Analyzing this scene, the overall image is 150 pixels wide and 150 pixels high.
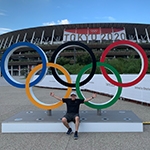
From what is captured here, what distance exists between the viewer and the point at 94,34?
53.4 meters

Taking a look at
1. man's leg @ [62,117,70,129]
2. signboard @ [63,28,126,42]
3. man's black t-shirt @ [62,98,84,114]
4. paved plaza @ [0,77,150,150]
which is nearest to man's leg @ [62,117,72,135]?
man's leg @ [62,117,70,129]

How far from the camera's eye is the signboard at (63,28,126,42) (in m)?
52.5

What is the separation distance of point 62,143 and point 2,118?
12.5 feet

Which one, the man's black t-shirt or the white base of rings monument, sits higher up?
the man's black t-shirt

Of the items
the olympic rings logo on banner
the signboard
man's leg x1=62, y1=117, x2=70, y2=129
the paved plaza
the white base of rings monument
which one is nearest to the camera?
the paved plaza

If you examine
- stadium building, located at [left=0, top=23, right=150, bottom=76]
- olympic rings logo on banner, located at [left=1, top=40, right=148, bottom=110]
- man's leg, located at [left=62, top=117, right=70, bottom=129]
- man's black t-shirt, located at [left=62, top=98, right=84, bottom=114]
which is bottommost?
man's leg, located at [left=62, top=117, right=70, bottom=129]

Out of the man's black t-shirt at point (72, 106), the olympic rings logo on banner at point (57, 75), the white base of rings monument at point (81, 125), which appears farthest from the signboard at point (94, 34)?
the white base of rings monument at point (81, 125)

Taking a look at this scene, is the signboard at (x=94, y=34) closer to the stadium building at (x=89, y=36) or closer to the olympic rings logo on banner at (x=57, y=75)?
the stadium building at (x=89, y=36)

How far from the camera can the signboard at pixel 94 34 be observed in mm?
52469

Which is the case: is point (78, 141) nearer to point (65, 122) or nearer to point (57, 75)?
point (65, 122)

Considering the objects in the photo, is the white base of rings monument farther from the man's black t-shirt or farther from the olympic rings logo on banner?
the olympic rings logo on banner

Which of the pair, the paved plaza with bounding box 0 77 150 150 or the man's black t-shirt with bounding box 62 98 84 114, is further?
the man's black t-shirt with bounding box 62 98 84 114

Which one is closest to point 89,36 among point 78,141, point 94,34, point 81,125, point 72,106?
point 94,34

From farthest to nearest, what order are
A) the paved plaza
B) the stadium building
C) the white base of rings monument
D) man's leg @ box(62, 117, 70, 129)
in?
the stadium building
the white base of rings monument
man's leg @ box(62, 117, 70, 129)
the paved plaza
